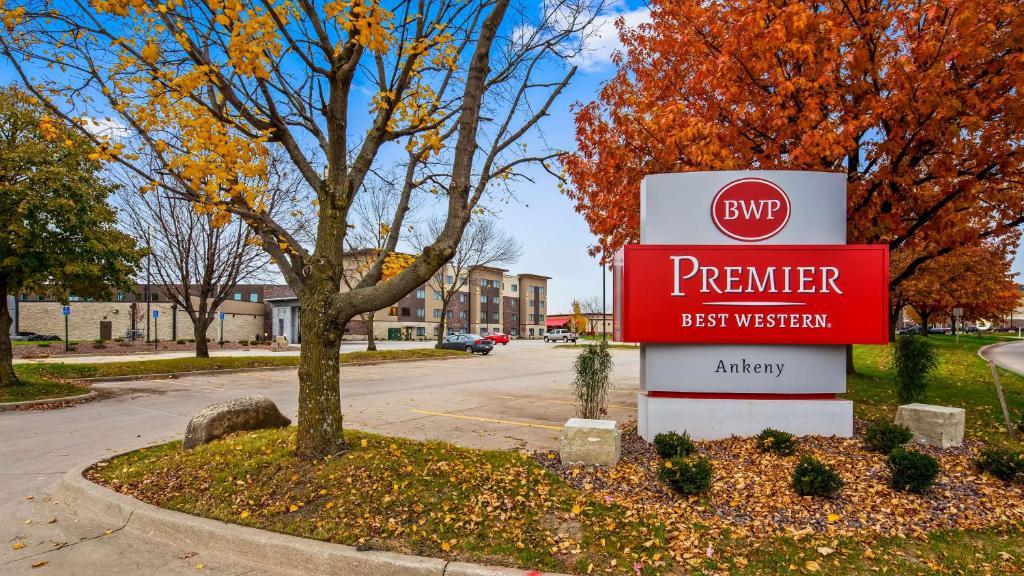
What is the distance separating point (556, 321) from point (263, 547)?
12065 cm

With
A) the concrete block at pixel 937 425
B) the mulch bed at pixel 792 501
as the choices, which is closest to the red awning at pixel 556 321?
the concrete block at pixel 937 425

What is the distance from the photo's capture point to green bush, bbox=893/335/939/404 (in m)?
8.80

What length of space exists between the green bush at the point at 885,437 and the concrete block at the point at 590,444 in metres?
2.98

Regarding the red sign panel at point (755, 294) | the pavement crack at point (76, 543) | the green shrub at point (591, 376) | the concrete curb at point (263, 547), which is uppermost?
the red sign panel at point (755, 294)

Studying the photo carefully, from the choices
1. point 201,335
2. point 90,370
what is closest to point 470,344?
point 201,335

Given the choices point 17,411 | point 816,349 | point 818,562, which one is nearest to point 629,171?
point 816,349

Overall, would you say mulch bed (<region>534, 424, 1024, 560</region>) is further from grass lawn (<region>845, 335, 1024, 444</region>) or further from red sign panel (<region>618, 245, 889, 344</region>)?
grass lawn (<region>845, 335, 1024, 444</region>)

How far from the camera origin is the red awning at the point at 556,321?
11546cm

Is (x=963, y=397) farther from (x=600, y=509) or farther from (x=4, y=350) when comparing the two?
(x=4, y=350)

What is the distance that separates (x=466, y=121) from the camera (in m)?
5.95

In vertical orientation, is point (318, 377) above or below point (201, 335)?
above

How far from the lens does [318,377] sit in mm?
5824

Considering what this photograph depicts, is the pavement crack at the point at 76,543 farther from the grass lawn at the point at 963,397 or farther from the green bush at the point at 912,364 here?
the green bush at the point at 912,364

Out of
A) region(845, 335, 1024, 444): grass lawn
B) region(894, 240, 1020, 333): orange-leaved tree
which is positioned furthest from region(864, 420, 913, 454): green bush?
region(894, 240, 1020, 333): orange-leaved tree
